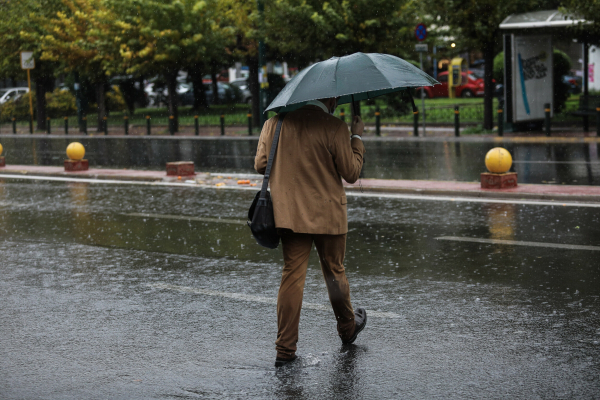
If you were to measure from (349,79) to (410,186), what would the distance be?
7926 mm

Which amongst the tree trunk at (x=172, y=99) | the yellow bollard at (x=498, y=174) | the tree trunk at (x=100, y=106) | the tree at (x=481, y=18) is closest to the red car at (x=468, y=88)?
the tree trunk at (x=172, y=99)

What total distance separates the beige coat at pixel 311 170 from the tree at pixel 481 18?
65.4ft

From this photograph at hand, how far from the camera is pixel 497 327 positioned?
5.34m

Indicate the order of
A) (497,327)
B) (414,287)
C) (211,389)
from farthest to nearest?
1. (414,287)
2. (497,327)
3. (211,389)

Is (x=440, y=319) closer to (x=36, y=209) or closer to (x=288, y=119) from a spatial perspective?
(x=288, y=119)

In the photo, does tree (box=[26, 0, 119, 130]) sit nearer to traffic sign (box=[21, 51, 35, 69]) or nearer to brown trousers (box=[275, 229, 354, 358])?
traffic sign (box=[21, 51, 35, 69])

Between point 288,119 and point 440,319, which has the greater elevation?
point 288,119

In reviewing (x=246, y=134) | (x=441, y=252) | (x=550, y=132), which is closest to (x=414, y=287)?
(x=441, y=252)

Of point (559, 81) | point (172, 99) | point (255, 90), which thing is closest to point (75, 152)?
point (172, 99)

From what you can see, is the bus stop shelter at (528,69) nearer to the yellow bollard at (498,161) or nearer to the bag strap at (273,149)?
the yellow bollard at (498,161)

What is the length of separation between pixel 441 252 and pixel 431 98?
117ft

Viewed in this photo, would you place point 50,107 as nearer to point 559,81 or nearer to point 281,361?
point 559,81

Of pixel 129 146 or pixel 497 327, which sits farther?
pixel 129 146

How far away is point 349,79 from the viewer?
4.63 metres
